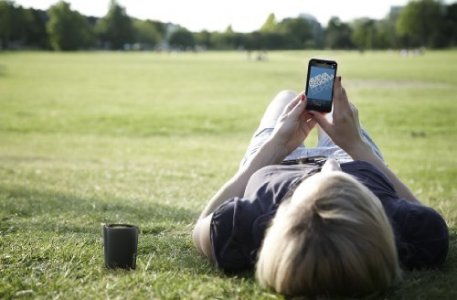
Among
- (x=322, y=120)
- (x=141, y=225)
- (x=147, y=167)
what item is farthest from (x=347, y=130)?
(x=147, y=167)

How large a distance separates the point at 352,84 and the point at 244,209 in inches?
1330

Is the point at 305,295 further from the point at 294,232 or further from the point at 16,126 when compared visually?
the point at 16,126

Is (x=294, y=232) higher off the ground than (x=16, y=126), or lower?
higher

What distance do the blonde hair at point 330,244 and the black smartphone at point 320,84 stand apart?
135cm

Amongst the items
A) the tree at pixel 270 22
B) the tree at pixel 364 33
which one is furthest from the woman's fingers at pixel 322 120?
the tree at pixel 364 33

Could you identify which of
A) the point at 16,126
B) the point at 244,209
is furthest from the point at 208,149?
the point at 244,209

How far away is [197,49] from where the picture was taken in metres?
144

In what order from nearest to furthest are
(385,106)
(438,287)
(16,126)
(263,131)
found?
(438,287), (263,131), (16,126), (385,106)

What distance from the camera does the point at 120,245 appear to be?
11.3 feet

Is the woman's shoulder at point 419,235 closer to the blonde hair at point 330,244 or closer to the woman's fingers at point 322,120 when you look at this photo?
the blonde hair at point 330,244

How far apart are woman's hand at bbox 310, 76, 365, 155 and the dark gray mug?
1450 millimetres

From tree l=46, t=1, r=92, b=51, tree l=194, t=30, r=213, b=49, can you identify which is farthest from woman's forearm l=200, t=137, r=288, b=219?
tree l=194, t=30, r=213, b=49

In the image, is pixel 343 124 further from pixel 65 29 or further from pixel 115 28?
pixel 115 28

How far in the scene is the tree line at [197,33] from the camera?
10662 cm
